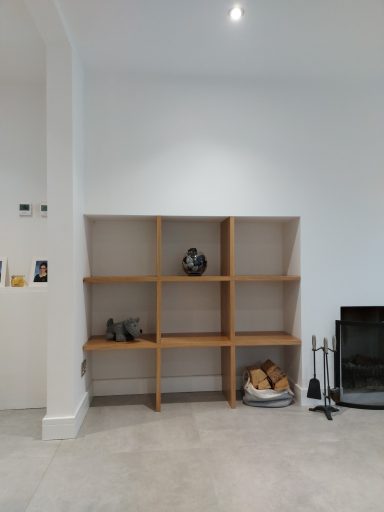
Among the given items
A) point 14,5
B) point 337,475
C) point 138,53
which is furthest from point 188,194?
point 337,475

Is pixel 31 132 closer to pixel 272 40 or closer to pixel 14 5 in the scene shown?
pixel 14 5

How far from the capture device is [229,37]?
2473mm

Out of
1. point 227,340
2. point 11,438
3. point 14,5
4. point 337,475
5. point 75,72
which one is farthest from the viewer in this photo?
point 227,340

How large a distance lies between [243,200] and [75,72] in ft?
5.24

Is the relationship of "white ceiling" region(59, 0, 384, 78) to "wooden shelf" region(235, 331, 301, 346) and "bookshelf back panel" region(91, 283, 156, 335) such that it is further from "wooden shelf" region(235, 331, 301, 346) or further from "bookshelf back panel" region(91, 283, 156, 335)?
"wooden shelf" region(235, 331, 301, 346)

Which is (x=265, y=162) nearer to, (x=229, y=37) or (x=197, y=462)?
(x=229, y=37)

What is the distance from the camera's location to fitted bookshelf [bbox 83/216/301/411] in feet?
10.3

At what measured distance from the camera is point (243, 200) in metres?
2.98

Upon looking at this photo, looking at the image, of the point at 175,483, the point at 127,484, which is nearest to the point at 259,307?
the point at 175,483

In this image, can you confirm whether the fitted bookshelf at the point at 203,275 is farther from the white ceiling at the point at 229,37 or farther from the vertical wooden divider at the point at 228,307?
the white ceiling at the point at 229,37

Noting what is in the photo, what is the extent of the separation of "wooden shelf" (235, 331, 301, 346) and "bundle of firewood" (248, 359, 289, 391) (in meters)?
0.27

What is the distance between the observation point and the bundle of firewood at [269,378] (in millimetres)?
2947

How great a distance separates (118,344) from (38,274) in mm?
935

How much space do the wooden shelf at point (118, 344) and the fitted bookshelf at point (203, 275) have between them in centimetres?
12
